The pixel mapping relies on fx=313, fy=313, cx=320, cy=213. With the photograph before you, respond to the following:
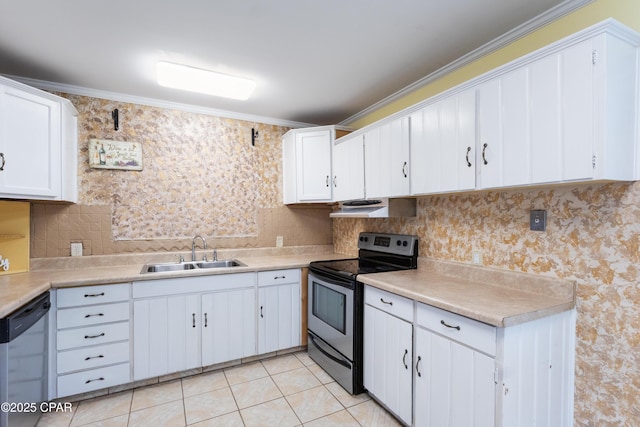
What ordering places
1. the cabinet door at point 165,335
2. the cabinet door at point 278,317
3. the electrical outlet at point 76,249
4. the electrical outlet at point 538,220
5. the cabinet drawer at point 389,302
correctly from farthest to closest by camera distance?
the cabinet door at point 278,317
the electrical outlet at point 76,249
the cabinet door at point 165,335
the cabinet drawer at point 389,302
the electrical outlet at point 538,220

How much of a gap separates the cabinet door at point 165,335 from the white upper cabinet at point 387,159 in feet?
5.77

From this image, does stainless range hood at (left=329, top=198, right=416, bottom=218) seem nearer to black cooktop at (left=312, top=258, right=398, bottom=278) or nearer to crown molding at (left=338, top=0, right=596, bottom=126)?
black cooktop at (left=312, top=258, right=398, bottom=278)

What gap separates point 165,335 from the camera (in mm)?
2471

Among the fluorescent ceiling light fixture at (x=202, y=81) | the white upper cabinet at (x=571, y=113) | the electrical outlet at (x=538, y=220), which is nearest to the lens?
the white upper cabinet at (x=571, y=113)

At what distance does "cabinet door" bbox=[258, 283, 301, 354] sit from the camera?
9.27ft

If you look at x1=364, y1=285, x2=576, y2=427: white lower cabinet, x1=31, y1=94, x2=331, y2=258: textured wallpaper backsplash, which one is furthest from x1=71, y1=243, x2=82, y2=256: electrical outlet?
x1=364, y1=285, x2=576, y2=427: white lower cabinet

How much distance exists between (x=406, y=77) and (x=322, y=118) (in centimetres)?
127

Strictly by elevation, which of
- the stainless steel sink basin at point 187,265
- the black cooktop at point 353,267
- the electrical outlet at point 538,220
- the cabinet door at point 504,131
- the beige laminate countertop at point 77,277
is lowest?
the stainless steel sink basin at point 187,265

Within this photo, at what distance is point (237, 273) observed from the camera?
8.90 feet

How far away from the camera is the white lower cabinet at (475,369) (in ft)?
4.61

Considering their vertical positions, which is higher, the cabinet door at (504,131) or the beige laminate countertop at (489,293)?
the cabinet door at (504,131)

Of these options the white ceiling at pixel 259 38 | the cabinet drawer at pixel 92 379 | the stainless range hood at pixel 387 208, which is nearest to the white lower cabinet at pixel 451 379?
the stainless range hood at pixel 387 208

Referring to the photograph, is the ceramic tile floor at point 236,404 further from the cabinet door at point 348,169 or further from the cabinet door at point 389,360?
the cabinet door at point 348,169

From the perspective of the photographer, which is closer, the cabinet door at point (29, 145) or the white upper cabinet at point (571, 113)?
the white upper cabinet at point (571, 113)
